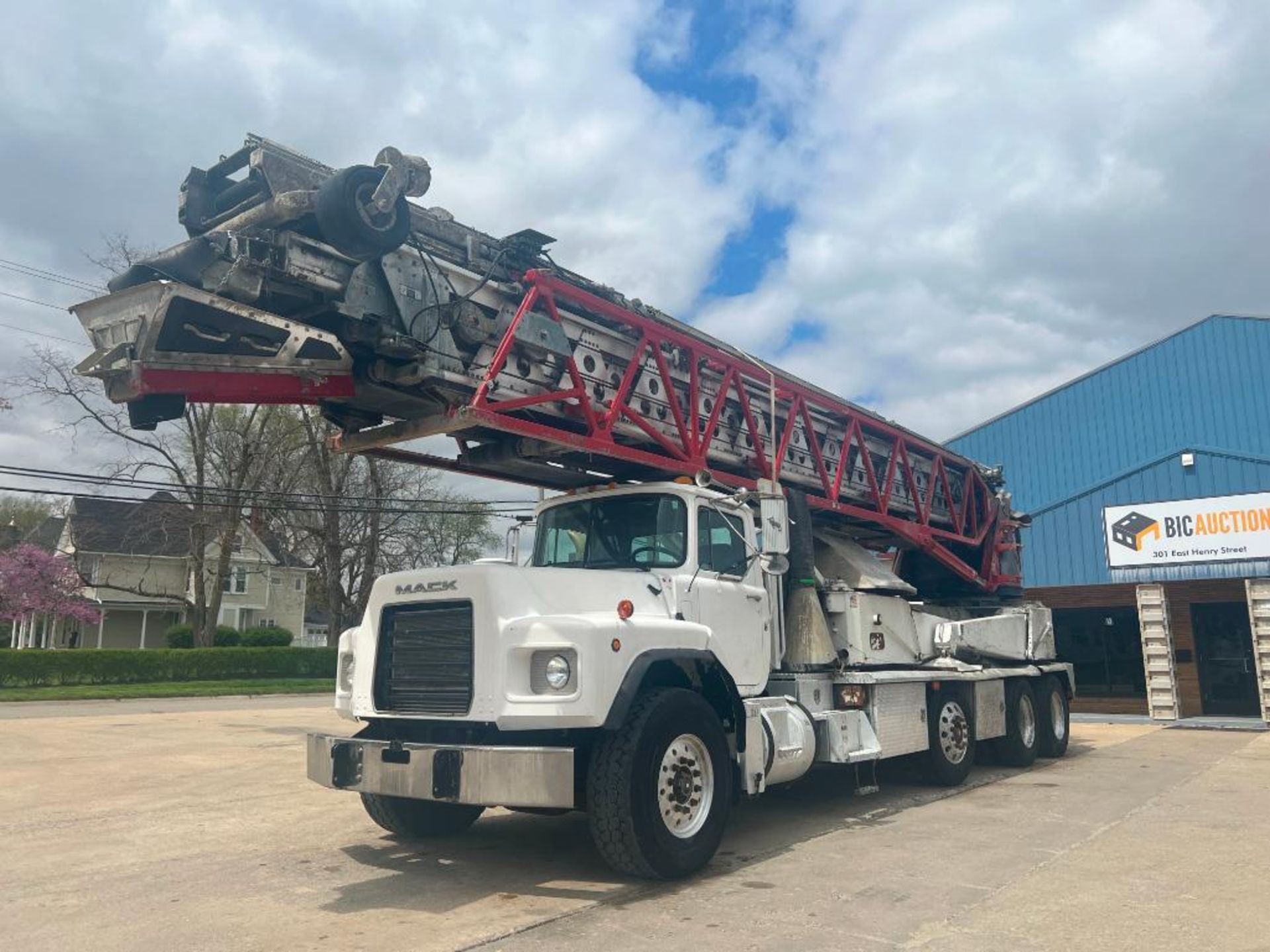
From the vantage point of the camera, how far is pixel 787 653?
8695mm

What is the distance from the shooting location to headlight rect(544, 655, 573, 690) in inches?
223

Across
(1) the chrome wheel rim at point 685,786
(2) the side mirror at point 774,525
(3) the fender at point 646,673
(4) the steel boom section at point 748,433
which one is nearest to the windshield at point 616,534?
(4) the steel boom section at point 748,433

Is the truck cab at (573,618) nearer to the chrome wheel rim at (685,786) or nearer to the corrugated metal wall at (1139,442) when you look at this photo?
the chrome wheel rim at (685,786)

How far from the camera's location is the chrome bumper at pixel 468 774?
5.42 m

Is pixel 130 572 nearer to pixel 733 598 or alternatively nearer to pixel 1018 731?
pixel 1018 731

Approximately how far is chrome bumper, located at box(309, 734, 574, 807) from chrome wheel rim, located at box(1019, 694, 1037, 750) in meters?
8.62

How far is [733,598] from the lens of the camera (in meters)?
7.48

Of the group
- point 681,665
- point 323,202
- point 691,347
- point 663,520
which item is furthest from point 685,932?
point 691,347

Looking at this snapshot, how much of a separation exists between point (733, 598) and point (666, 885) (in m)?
2.30

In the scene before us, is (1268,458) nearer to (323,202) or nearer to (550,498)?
(550,498)

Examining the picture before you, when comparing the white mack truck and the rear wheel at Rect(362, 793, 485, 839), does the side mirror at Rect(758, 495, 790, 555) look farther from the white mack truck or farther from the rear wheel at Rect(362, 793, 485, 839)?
the rear wheel at Rect(362, 793, 485, 839)

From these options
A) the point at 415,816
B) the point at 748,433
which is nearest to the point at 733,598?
the point at 748,433

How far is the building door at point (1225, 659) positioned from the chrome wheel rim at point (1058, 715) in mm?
8048

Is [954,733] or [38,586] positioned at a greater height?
[38,586]
